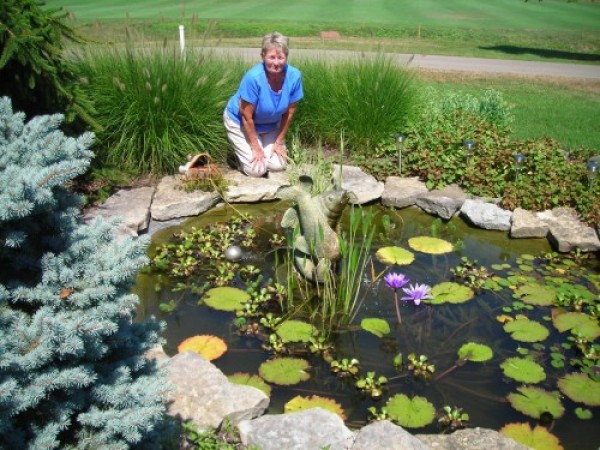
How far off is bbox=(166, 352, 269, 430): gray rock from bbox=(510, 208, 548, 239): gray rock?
3018mm

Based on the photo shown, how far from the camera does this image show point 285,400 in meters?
3.00

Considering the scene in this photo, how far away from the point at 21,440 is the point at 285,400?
5.13 feet

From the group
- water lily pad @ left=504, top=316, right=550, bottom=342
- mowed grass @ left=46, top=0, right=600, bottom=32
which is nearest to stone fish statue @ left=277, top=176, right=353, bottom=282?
water lily pad @ left=504, top=316, right=550, bottom=342

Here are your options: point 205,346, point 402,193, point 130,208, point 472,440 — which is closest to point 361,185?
point 402,193

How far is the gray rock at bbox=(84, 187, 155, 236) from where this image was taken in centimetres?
475

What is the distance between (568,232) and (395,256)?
1.51 metres

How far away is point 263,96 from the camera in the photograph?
551 centimetres

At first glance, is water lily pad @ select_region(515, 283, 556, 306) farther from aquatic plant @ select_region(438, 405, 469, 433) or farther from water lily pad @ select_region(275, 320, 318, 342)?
water lily pad @ select_region(275, 320, 318, 342)

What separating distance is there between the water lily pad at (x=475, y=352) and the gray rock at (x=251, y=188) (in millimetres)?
2514

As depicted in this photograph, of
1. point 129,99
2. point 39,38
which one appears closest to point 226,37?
point 129,99

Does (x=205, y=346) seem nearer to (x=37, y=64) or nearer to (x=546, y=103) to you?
(x=37, y=64)

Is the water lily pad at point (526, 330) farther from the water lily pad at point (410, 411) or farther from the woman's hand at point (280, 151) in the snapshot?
the woman's hand at point (280, 151)


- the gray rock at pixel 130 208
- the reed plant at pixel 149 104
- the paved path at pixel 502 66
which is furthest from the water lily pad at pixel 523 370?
the paved path at pixel 502 66

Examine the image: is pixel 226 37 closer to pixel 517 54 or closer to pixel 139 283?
pixel 517 54
